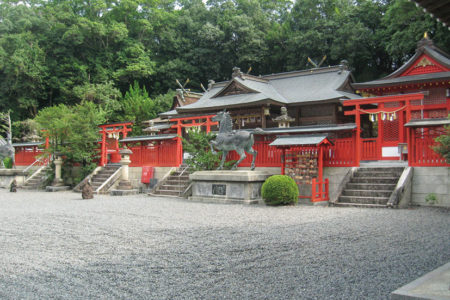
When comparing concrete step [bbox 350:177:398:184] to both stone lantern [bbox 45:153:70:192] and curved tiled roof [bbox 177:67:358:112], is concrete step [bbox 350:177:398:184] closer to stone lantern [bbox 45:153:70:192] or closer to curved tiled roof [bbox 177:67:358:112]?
curved tiled roof [bbox 177:67:358:112]

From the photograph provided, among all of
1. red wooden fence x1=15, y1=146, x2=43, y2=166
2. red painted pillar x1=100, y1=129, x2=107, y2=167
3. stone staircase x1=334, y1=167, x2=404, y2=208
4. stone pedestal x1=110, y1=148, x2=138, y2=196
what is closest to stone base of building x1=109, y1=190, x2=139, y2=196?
stone pedestal x1=110, y1=148, x2=138, y2=196

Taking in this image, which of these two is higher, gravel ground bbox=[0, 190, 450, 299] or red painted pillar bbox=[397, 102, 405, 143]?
red painted pillar bbox=[397, 102, 405, 143]

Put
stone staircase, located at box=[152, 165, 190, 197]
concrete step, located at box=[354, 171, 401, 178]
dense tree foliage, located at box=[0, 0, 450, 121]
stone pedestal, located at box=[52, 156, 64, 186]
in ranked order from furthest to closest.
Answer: dense tree foliage, located at box=[0, 0, 450, 121]
stone pedestal, located at box=[52, 156, 64, 186]
stone staircase, located at box=[152, 165, 190, 197]
concrete step, located at box=[354, 171, 401, 178]

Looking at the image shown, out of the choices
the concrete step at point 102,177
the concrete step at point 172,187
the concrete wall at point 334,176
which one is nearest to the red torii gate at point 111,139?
the concrete step at point 102,177

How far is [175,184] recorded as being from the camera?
17109 mm

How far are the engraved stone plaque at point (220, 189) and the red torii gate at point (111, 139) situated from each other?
25.3 feet

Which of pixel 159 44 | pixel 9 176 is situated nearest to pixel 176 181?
pixel 9 176

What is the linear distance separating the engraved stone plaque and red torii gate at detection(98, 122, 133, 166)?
25.3 ft

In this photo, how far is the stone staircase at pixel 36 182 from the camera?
21297 millimetres

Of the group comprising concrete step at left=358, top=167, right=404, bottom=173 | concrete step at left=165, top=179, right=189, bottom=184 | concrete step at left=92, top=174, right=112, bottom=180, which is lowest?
concrete step at left=165, top=179, right=189, bottom=184

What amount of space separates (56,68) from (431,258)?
37548mm

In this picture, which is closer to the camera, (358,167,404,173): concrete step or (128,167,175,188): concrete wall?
(358,167,404,173): concrete step

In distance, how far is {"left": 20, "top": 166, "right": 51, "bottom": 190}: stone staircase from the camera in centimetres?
2130

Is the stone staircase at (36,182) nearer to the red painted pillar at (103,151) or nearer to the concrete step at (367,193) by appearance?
→ the red painted pillar at (103,151)
